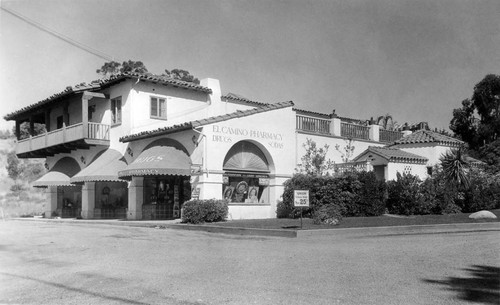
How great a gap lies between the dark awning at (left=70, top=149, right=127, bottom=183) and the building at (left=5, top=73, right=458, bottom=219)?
0.19ft

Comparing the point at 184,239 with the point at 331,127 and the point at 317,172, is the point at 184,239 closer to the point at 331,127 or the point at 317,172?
the point at 317,172

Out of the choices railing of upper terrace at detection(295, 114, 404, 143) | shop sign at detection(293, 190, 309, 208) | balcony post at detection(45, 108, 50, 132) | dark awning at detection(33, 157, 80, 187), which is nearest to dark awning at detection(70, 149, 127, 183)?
dark awning at detection(33, 157, 80, 187)

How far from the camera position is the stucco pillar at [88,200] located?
3006 cm

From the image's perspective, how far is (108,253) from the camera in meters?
12.0

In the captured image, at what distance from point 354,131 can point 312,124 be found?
3.86 m

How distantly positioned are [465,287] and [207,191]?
51.0 feet

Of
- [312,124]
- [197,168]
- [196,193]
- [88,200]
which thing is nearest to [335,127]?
[312,124]

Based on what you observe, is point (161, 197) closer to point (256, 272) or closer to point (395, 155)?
point (395, 155)

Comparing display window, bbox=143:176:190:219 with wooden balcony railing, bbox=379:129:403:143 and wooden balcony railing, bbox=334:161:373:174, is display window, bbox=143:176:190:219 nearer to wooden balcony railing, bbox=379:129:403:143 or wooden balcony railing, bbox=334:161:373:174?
wooden balcony railing, bbox=334:161:373:174

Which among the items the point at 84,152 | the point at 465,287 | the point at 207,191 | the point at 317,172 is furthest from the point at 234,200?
the point at 465,287

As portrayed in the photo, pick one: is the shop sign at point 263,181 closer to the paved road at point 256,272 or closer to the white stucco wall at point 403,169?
the white stucco wall at point 403,169

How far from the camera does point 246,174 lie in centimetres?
2448

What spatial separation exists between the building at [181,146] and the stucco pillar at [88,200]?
0.20ft

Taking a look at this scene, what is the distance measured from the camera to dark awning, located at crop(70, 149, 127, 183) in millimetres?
25297
